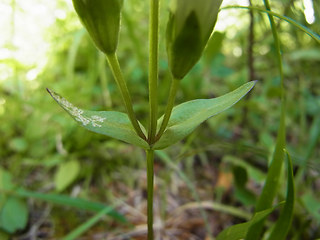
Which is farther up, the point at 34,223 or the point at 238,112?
the point at 238,112

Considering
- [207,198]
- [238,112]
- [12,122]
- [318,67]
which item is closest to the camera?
[207,198]

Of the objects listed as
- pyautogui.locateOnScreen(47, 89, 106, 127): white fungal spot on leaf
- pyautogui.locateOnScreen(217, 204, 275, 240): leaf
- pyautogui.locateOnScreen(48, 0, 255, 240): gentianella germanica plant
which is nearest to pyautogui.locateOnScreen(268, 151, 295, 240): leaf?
pyautogui.locateOnScreen(217, 204, 275, 240): leaf

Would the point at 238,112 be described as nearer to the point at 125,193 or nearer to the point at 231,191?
the point at 231,191

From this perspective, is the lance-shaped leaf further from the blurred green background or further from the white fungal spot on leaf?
the blurred green background

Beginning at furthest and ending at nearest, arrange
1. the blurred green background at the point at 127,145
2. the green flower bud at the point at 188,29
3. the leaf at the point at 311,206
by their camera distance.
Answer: the blurred green background at the point at 127,145
the leaf at the point at 311,206
the green flower bud at the point at 188,29

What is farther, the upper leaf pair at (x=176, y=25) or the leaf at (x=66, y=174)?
the leaf at (x=66, y=174)

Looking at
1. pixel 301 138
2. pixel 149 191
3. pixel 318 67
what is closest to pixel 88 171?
pixel 149 191

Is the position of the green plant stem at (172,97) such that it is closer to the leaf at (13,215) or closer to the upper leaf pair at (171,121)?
the upper leaf pair at (171,121)

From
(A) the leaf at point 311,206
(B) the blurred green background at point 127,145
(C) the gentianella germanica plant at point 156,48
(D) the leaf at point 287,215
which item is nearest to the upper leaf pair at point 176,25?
(C) the gentianella germanica plant at point 156,48
